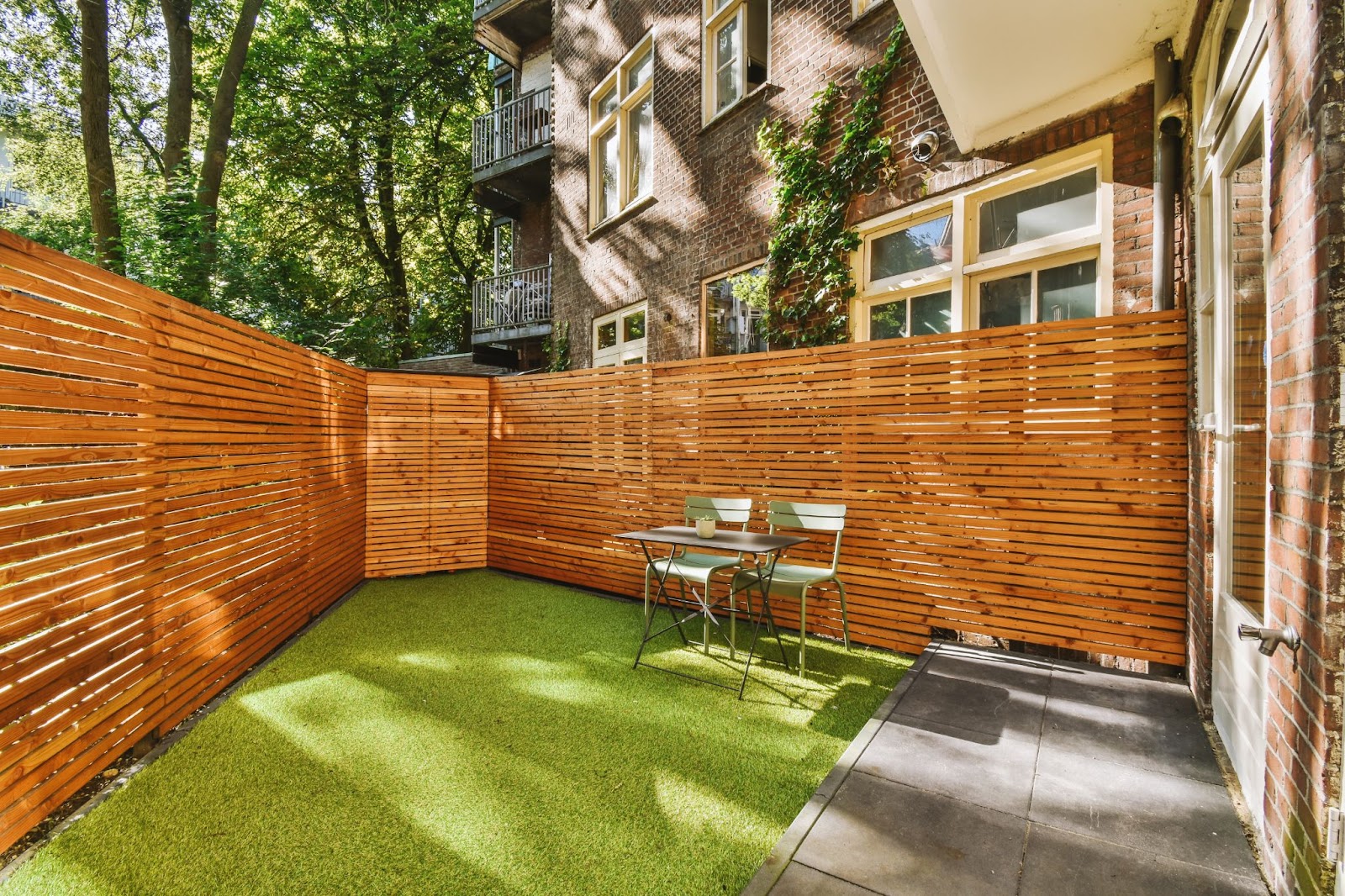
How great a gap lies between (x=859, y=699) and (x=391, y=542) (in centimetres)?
476

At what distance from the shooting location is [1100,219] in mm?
3736

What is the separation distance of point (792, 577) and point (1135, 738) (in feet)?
5.72

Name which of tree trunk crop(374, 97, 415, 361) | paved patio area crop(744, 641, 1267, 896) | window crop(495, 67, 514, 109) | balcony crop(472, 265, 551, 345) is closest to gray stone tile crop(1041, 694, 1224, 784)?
paved patio area crop(744, 641, 1267, 896)

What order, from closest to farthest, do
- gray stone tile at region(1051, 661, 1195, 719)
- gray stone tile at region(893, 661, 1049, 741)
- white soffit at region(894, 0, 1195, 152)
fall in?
1. gray stone tile at region(893, 661, 1049, 741)
2. gray stone tile at region(1051, 661, 1195, 719)
3. white soffit at region(894, 0, 1195, 152)

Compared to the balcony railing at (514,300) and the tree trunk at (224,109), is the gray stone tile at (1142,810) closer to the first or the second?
the balcony railing at (514,300)

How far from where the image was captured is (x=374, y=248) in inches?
625

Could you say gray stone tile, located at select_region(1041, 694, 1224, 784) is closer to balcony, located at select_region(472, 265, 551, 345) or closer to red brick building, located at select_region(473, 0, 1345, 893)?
red brick building, located at select_region(473, 0, 1345, 893)

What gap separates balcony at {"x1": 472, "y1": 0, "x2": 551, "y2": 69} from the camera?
11.0 m

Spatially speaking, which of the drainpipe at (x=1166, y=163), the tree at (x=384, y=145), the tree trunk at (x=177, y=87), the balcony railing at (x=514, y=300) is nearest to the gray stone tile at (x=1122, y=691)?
the drainpipe at (x=1166, y=163)

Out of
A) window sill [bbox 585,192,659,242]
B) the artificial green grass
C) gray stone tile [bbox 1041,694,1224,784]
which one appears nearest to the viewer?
the artificial green grass

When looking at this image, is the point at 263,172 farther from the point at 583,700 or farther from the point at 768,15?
the point at 583,700

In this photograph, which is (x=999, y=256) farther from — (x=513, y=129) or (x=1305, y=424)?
(x=513, y=129)

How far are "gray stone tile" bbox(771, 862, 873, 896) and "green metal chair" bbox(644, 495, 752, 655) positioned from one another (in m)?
2.00

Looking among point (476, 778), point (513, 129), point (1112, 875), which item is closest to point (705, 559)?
point (476, 778)
